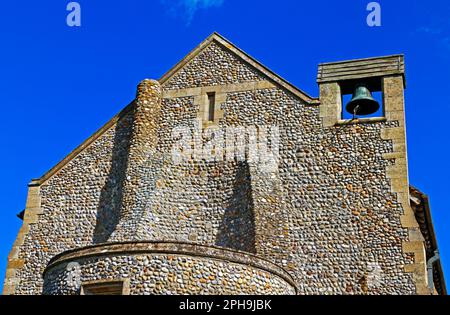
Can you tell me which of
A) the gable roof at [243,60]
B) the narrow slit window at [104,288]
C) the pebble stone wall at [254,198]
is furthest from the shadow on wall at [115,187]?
the narrow slit window at [104,288]

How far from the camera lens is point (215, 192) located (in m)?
21.8

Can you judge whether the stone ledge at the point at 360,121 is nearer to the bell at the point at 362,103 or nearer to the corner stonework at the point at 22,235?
the bell at the point at 362,103

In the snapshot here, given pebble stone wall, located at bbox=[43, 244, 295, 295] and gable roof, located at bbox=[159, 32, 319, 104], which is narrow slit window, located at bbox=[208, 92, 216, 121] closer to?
gable roof, located at bbox=[159, 32, 319, 104]

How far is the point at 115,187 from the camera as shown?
2267 centimetres

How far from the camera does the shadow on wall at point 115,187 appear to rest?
2205cm

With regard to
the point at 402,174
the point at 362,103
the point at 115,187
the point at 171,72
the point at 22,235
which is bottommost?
the point at 22,235

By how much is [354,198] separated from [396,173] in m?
1.18

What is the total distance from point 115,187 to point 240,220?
3.78 meters

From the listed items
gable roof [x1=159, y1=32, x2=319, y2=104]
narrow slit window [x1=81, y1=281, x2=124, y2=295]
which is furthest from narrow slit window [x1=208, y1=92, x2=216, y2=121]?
narrow slit window [x1=81, y1=281, x2=124, y2=295]

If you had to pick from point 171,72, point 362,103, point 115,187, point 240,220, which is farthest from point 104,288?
point 171,72

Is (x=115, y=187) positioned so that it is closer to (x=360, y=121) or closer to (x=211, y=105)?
(x=211, y=105)

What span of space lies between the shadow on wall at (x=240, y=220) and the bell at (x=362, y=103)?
3096 millimetres

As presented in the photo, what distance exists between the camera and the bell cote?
21688 mm

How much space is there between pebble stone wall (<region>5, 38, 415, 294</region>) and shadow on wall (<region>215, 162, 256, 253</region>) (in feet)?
0.09
